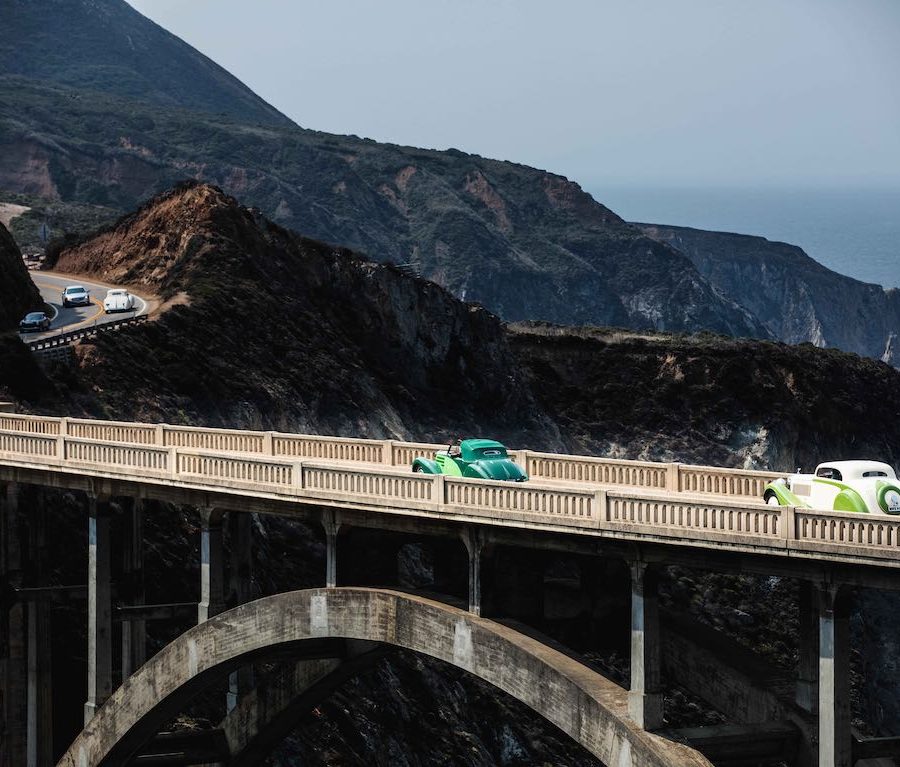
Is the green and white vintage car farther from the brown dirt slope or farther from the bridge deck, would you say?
the brown dirt slope

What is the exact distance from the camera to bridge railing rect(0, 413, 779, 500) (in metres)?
34.5

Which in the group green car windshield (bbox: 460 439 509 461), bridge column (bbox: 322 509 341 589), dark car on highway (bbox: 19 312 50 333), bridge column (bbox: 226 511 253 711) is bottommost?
bridge column (bbox: 226 511 253 711)

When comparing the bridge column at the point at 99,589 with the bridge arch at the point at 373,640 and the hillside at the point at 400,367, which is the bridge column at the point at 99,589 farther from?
the hillside at the point at 400,367

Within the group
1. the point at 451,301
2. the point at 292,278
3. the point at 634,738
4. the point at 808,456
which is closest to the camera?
the point at 634,738

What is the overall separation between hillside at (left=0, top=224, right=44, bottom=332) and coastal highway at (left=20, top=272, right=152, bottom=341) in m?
1.42

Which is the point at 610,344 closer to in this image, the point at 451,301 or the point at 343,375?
the point at 451,301

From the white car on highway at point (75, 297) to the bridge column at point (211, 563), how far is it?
5373cm

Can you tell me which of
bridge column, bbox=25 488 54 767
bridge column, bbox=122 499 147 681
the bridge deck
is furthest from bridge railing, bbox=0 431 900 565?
bridge column, bbox=122 499 147 681

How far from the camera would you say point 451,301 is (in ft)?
411

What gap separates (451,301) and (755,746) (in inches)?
3784

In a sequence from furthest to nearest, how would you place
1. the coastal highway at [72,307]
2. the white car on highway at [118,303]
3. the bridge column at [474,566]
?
the white car on highway at [118,303]
the coastal highway at [72,307]
the bridge column at [474,566]

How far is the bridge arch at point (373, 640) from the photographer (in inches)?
1188

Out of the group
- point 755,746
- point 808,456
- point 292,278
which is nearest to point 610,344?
point 808,456

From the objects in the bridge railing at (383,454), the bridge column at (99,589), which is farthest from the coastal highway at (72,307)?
the bridge column at (99,589)
